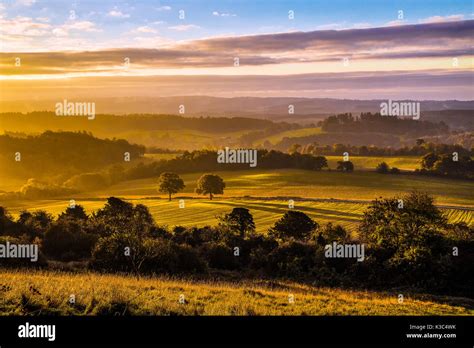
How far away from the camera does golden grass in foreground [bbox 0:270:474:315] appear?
45.1 ft

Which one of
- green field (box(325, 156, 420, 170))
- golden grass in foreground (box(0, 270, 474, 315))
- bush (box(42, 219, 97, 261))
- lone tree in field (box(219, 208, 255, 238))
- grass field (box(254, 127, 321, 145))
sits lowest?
lone tree in field (box(219, 208, 255, 238))

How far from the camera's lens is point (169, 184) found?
82.7 m

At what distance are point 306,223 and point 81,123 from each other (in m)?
106

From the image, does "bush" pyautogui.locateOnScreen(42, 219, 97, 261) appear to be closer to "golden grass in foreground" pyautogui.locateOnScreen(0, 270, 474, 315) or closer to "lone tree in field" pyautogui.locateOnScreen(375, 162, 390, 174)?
"golden grass in foreground" pyautogui.locateOnScreen(0, 270, 474, 315)

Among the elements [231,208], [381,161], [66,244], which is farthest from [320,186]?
[66,244]

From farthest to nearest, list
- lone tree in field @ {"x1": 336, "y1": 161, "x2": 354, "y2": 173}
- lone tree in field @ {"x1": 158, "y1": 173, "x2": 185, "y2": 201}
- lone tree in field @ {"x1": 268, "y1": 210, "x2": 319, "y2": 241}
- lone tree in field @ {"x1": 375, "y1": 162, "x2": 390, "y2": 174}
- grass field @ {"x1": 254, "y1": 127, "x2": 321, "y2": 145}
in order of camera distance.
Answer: grass field @ {"x1": 254, "y1": 127, "x2": 321, "y2": 145}
lone tree in field @ {"x1": 336, "y1": 161, "x2": 354, "y2": 173}
lone tree in field @ {"x1": 375, "y1": 162, "x2": 390, "y2": 174}
lone tree in field @ {"x1": 158, "y1": 173, "x2": 185, "y2": 201}
lone tree in field @ {"x1": 268, "y1": 210, "x2": 319, "y2": 241}

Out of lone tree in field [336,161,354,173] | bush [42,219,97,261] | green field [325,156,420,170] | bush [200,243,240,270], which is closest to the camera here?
bush [42,219,97,261]

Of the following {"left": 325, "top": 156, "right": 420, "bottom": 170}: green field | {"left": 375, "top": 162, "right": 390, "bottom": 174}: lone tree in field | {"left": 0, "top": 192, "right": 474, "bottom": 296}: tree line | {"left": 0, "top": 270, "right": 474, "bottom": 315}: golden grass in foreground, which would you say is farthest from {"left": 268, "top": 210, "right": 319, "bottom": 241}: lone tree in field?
{"left": 325, "top": 156, "right": 420, "bottom": 170}: green field

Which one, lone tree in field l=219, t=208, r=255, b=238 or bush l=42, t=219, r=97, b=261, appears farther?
lone tree in field l=219, t=208, r=255, b=238

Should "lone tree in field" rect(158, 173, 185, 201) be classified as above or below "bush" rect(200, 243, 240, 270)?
above

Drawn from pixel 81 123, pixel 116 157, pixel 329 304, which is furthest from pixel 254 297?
pixel 81 123

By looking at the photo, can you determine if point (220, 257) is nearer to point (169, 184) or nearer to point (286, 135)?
point (169, 184)

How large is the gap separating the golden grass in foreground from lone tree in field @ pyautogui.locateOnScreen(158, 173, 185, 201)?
62.8 m

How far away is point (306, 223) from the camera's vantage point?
56094 millimetres
